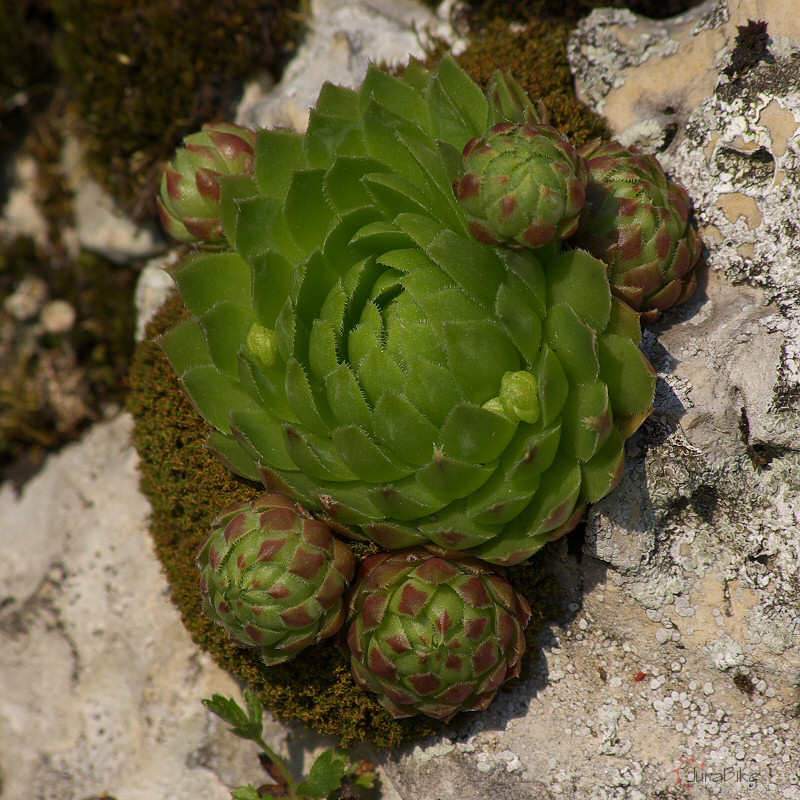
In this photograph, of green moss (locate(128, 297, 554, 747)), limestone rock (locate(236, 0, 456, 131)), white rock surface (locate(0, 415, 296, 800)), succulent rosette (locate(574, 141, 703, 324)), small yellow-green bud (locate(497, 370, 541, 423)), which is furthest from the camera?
limestone rock (locate(236, 0, 456, 131))

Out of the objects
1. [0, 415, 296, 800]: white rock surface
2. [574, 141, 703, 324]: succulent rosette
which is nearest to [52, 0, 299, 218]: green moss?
[0, 415, 296, 800]: white rock surface

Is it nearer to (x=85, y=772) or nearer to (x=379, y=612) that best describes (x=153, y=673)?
(x=85, y=772)

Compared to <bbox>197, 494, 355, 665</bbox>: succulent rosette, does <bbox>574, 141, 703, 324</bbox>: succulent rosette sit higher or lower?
higher

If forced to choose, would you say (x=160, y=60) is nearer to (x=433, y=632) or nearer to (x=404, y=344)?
(x=404, y=344)

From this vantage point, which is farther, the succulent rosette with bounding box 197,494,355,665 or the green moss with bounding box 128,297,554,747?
the green moss with bounding box 128,297,554,747

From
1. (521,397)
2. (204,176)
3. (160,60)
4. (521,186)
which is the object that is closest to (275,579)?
(521,397)

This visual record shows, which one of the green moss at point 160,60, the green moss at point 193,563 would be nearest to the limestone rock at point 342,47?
the green moss at point 160,60

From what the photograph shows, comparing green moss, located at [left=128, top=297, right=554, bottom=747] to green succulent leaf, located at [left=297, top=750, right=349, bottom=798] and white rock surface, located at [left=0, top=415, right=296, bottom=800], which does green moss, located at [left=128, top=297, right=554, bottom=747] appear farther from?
white rock surface, located at [left=0, top=415, right=296, bottom=800]
